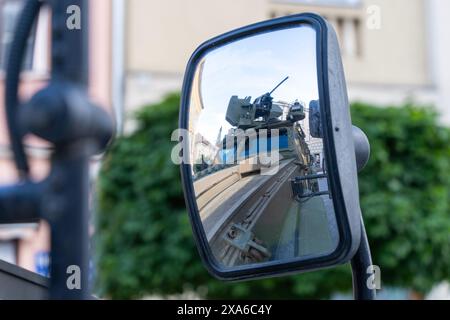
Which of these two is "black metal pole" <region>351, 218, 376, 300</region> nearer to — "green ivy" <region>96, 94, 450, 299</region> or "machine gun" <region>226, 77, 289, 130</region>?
"machine gun" <region>226, 77, 289, 130</region>

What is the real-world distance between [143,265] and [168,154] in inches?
39.7

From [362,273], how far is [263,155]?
28 cm

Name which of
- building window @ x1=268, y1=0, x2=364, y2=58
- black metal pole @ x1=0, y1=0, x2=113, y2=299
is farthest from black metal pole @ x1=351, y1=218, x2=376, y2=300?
building window @ x1=268, y1=0, x2=364, y2=58

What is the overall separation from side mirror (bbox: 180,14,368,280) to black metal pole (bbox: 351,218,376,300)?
0.60ft

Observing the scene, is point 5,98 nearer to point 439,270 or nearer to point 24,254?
point 24,254

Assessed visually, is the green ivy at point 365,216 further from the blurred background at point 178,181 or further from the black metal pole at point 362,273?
the black metal pole at point 362,273

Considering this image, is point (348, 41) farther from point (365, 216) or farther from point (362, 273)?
point (362, 273)

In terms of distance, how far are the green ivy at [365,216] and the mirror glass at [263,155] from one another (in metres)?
5.50

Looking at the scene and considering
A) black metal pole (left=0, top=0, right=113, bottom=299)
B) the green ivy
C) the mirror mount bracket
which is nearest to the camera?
black metal pole (left=0, top=0, right=113, bottom=299)

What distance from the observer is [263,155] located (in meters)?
1.09

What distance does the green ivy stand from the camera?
6699 mm

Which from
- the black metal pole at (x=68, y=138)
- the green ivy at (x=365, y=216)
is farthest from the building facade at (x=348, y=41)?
the black metal pole at (x=68, y=138)

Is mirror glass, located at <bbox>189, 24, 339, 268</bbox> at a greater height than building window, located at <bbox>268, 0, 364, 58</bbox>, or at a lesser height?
lesser

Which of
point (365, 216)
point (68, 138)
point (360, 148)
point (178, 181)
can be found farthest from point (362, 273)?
point (178, 181)
